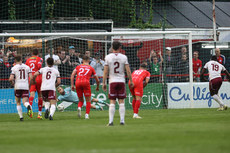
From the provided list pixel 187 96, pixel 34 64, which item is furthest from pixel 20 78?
pixel 187 96

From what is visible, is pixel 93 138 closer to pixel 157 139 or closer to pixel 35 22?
pixel 157 139

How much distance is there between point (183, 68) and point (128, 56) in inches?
103

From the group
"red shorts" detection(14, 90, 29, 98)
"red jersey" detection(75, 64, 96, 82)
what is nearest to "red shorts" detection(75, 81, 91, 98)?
"red jersey" detection(75, 64, 96, 82)

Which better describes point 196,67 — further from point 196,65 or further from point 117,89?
point 117,89

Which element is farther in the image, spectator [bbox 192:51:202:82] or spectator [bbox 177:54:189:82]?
spectator [bbox 192:51:202:82]

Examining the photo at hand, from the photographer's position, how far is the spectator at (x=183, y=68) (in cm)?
2256

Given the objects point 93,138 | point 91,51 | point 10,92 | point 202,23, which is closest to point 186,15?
point 202,23

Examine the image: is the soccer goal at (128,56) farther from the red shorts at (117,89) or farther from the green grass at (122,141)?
the green grass at (122,141)

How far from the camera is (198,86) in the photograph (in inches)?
873

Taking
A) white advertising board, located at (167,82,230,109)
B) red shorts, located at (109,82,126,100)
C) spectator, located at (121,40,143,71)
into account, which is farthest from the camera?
spectator, located at (121,40,143,71)

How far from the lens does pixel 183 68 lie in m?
22.7

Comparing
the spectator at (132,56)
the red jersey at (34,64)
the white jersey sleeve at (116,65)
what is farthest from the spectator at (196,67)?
the white jersey sleeve at (116,65)

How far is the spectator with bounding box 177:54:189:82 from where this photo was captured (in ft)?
74.0

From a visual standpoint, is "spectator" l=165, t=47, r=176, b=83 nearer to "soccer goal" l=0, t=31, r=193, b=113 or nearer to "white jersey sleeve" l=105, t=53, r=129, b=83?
"soccer goal" l=0, t=31, r=193, b=113
